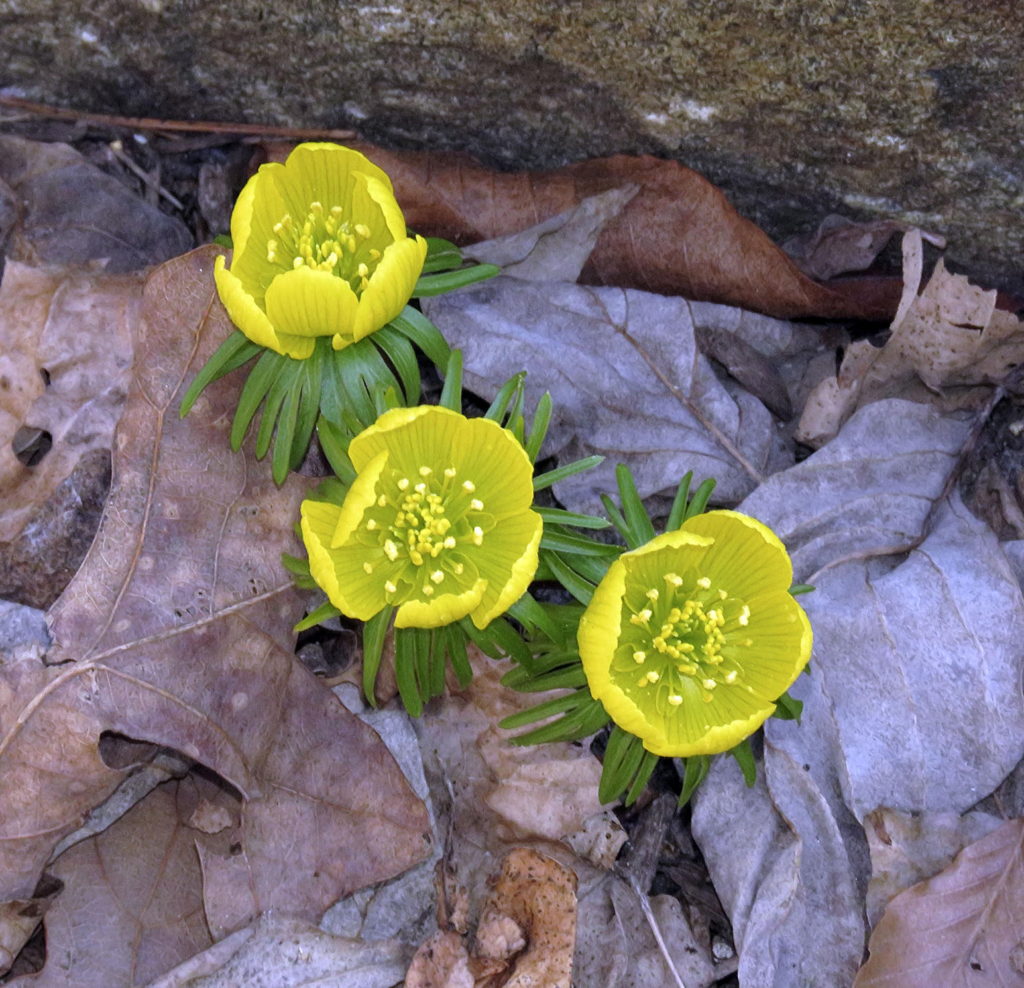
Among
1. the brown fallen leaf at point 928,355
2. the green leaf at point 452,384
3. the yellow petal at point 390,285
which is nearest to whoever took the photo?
the yellow petal at point 390,285

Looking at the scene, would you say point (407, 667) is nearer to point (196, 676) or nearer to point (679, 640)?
point (196, 676)

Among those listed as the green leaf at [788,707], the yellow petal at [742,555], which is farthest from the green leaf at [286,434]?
the green leaf at [788,707]

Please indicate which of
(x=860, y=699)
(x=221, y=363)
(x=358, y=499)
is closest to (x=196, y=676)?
(x=358, y=499)

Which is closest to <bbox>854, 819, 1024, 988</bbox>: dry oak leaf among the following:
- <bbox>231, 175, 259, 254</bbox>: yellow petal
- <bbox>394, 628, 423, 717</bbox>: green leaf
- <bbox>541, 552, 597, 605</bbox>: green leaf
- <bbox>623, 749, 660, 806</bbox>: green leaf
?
<bbox>623, 749, 660, 806</bbox>: green leaf

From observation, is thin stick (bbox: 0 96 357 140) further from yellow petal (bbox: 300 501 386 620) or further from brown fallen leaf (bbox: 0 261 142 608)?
yellow petal (bbox: 300 501 386 620)

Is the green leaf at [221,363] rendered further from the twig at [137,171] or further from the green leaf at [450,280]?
the twig at [137,171]

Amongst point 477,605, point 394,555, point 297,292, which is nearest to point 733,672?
point 477,605
